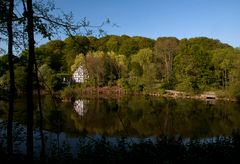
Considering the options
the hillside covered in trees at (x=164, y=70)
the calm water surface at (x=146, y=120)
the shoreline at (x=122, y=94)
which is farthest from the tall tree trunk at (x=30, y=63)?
the shoreline at (x=122, y=94)

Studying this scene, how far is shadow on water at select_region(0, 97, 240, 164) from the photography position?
7521 mm

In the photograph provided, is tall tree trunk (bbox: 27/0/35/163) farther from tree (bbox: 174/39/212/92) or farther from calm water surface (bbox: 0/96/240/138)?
tree (bbox: 174/39/212/92)

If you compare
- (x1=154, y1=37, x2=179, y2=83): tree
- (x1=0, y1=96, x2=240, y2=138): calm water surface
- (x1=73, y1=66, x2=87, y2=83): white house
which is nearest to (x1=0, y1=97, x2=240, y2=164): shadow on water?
(x1=0, y1=96, x2=240, y2=138): calm water surface

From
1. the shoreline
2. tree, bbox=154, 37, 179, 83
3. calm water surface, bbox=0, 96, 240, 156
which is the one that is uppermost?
tree, bbox=154, 37, 179, 83

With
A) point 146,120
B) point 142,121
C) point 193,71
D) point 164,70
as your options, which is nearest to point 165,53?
point 164,70

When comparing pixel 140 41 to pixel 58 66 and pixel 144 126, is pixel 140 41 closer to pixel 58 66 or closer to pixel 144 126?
pixel 58 66

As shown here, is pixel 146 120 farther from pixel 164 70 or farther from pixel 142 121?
pixel 164 70

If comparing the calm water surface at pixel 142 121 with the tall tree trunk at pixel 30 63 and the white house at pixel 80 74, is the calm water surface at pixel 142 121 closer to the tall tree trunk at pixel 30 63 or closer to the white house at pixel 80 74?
the white house at pixel 80 74

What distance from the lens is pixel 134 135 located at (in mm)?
24750

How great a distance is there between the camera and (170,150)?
7.82 m

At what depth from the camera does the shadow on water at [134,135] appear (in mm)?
7521

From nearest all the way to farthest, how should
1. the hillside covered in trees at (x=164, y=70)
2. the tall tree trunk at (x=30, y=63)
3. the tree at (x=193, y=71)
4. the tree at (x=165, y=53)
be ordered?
the tall tree trunk at (x=30, y=63) → the hillside covered in trees at (x=164, y=70) → the tree at (x=193, y=71) → the tree at (x=165, y=53)

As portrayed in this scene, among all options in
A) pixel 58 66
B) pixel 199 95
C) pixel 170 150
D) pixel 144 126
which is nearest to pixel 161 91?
pixel 199 95

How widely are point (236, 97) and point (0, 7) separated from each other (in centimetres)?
4692
